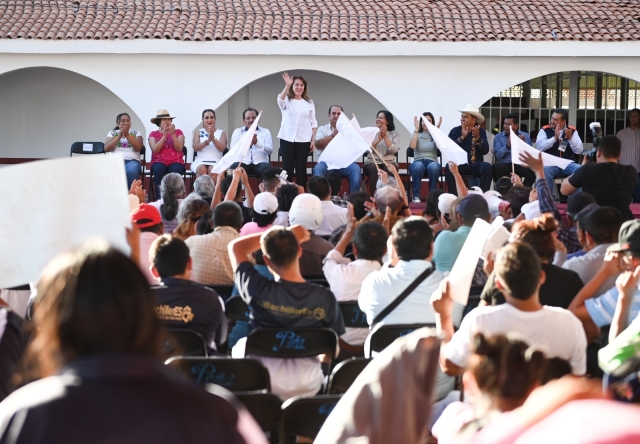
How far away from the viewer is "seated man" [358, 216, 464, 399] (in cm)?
477

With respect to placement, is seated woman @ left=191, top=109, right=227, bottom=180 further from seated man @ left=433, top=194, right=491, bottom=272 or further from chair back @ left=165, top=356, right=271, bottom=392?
chair back @ left=165, top=356, right=271, bottom=392

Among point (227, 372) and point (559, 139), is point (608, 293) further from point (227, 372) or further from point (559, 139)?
point (559, 139)

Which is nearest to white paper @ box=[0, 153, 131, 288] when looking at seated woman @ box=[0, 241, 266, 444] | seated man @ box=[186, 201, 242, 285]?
seated woman @ box=[0, 241, 266, 444]

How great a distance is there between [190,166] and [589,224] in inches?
381

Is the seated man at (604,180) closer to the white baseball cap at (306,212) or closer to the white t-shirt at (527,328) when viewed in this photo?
the white baseball cap at (306,212)

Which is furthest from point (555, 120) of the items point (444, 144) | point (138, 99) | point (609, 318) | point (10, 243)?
point (10, 243)

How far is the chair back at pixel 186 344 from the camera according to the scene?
4.35 m

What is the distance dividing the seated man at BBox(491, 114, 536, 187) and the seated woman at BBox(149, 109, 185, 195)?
4.45m

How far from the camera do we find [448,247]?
5859 mm

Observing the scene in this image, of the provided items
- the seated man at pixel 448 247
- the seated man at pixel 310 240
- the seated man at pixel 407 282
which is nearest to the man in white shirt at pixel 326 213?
the seated man at pixel 310 240

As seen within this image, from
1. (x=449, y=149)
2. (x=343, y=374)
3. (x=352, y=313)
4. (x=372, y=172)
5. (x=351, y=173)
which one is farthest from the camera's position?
(x=372, y=172)

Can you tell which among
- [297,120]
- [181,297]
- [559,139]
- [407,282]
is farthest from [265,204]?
[559,139]

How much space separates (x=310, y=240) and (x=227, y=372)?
2558 mm

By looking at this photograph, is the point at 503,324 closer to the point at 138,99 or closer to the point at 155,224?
the point at 155,224
